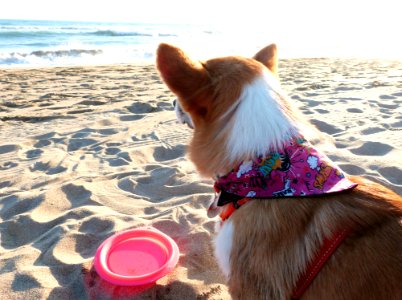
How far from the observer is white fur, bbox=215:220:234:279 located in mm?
1847

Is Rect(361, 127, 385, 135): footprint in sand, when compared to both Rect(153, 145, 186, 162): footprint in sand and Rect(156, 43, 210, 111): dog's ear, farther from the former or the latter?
Rect(156, 43, 210, 111): dog's ear

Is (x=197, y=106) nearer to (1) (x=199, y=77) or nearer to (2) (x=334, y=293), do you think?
(1) (x=199, y=77)

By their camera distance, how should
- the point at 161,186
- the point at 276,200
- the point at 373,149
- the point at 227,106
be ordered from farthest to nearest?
the point at 373,149, the point at 161,186, the point at 227,106, the point at 276,200

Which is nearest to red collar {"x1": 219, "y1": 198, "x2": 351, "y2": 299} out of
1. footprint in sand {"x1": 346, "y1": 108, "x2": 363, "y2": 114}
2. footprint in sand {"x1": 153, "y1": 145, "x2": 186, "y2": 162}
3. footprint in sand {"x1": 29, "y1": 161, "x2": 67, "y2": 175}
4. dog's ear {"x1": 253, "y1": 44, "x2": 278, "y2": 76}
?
dog's ear {"x1": 253, "y1": 44, "x2": 278, "y2": 76}

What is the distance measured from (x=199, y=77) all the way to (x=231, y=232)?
2.58ft

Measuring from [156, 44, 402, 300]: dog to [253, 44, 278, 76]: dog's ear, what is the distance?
0.29m

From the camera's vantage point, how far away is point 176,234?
3072 millimetres

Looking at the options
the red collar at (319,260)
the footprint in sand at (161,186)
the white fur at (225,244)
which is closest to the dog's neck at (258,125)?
the white fur at (225,244)

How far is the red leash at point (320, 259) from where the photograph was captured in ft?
5.23

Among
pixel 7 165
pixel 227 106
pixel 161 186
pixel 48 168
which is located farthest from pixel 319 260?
pixel 7 165

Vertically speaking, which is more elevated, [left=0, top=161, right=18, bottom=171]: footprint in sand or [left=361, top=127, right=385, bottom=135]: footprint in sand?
[left=361, top=127, right=385, bottom=135]: footprint in sand

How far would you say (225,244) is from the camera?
1.88 metres

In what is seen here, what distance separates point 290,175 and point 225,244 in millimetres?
496

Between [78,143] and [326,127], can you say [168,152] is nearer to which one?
[78,143]
